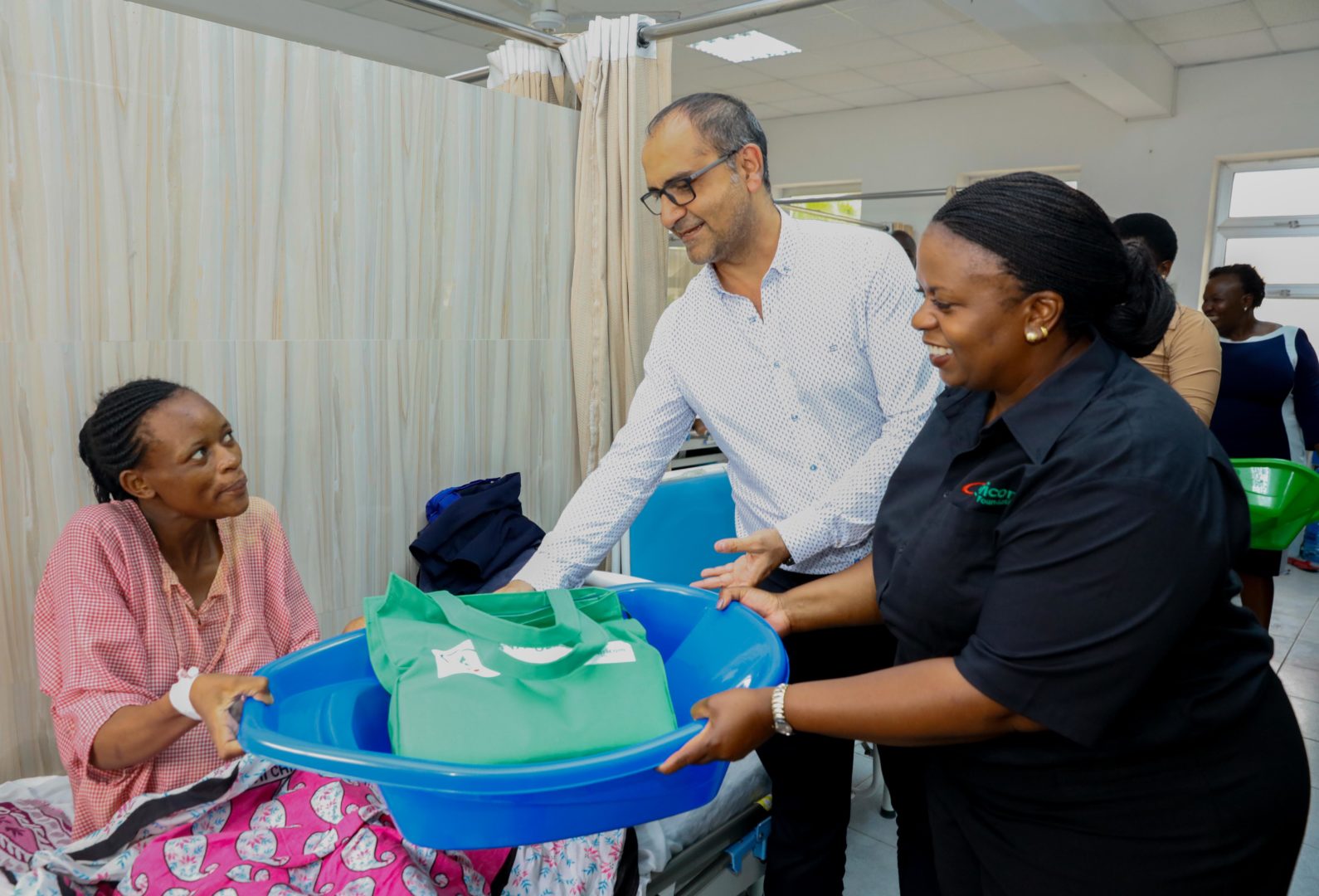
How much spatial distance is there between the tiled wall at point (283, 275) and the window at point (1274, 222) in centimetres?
651

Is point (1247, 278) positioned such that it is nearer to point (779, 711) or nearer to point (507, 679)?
point (779, 711)

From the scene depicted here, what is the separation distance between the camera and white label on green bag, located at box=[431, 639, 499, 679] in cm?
108

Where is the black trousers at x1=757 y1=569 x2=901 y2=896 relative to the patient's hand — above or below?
below

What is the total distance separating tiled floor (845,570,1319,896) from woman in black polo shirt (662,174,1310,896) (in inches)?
48.6

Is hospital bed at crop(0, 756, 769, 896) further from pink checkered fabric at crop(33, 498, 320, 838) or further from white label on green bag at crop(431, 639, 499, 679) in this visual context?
white label on green bag at crop(431, 639, 499, 679)

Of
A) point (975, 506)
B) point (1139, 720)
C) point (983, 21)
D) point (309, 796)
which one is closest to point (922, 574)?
point (975, 506)

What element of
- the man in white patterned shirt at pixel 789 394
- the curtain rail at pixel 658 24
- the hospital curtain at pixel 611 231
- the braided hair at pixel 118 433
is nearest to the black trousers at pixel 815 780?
the man in white patterned shirt at pixel 789 394

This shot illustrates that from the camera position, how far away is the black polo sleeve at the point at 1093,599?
2.89 feet

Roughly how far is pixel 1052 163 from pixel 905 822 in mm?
7603

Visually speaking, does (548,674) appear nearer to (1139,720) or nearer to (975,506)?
(975,506)

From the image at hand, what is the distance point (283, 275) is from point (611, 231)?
3.36ft

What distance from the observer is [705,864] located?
5.90ft

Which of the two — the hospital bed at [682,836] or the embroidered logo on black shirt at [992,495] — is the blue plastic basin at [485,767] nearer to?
the embroidered logo on black shirt at [992,495]

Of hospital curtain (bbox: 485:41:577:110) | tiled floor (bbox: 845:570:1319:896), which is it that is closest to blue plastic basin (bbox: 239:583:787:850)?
tiled floor (bbox: 845:570:1319:896)
